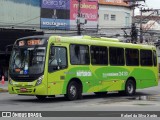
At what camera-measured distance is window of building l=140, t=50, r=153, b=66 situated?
25562 millimetres

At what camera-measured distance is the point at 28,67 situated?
19.3 m

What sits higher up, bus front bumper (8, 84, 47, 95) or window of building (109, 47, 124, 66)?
window of building (109, 47, 124, 66)

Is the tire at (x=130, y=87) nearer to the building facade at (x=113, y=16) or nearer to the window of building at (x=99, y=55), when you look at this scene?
the window of building at (x=99, y=55)

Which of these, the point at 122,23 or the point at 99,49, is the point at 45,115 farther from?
the point at 122,23

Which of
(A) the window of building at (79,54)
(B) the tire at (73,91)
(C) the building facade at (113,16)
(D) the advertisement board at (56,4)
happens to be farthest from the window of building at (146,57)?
(C) the building facade at (113,16)

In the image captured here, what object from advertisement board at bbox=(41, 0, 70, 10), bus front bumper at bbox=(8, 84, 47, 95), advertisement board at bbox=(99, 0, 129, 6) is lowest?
bus front bumper at bbox=(8, 84, 47, 95)

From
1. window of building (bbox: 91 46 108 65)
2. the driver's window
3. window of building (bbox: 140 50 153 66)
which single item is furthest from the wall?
the driver's window

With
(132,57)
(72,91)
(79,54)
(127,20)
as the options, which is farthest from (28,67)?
(127,20)

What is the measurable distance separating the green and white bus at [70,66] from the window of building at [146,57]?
28.3 inches

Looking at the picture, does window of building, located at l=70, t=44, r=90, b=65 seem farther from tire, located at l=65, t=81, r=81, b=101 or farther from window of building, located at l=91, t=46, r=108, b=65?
tire, located at l=65, t=81, r=81, b=101

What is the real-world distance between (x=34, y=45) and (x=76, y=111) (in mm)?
4897

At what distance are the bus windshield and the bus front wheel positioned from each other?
1883 millimetres

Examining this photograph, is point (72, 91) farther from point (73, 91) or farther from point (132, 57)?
point (132, 57)

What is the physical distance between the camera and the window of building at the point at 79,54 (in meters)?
20.4
